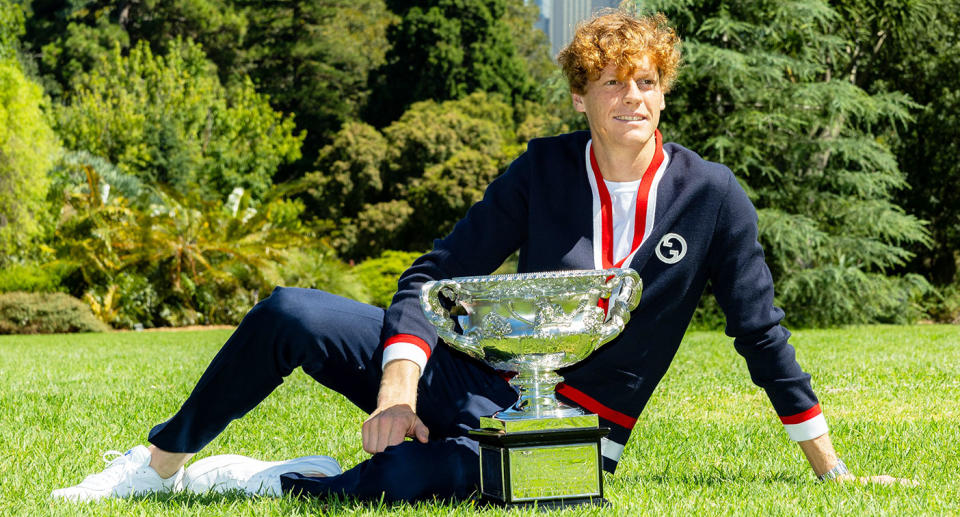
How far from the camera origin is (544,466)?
2207 mm

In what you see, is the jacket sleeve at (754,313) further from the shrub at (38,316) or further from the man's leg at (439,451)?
the shrub at (38,316)

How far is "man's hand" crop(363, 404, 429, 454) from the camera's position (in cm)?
208

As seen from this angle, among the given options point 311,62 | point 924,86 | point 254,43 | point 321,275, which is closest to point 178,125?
point 311,62

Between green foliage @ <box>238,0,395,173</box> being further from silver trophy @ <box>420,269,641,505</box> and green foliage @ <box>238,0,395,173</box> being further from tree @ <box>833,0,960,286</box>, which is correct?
silver trophy @ <box>420,269,641,505</box>

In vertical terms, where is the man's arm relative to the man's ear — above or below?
below

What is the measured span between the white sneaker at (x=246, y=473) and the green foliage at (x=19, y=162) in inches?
635

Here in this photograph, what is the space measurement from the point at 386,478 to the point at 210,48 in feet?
105

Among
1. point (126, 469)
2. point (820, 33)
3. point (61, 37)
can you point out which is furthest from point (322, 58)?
point (126, 469)

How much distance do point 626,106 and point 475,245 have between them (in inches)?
21.3

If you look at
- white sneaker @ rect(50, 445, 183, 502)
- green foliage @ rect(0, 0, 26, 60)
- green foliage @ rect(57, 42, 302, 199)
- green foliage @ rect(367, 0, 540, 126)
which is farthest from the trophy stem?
green foliage @ rect(0, 0, 26, 60)

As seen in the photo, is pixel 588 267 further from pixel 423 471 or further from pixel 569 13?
pixel 569 13

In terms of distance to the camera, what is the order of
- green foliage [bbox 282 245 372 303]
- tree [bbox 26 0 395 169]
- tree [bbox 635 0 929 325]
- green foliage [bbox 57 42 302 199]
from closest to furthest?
tree [bbox 635 0 929 325], green foliage [bbox 282 245 372 303], green foliage [bbox 57 42 302 199], tree [bbox 26 0 395 169]

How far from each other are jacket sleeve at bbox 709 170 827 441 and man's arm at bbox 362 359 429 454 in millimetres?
880

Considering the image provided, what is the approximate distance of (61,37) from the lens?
3127 centimetres
